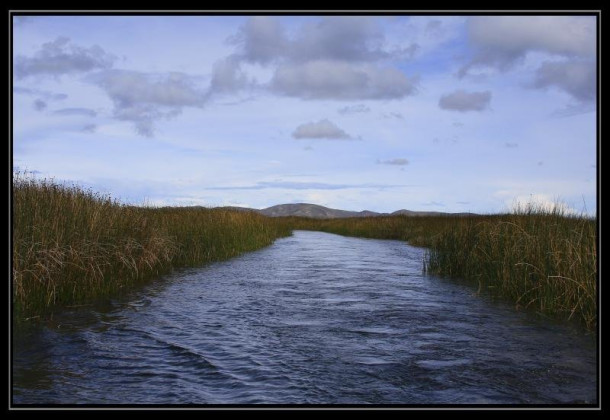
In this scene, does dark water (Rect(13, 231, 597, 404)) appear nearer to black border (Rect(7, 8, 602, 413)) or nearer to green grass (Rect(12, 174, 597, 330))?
black border (Rect(7, 8, 602, 413))

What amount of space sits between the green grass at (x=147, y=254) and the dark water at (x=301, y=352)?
615mm

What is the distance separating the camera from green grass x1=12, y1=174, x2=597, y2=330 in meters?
8.51

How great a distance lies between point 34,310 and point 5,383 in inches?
130

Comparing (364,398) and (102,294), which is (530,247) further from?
(102,294)

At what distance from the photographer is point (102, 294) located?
1014cm

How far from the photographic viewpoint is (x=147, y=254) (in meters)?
12.9

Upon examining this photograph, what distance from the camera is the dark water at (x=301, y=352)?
17.5 feet

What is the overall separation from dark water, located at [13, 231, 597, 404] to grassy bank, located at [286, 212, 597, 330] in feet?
1.97

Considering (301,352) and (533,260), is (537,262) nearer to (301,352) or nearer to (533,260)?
(533,260)

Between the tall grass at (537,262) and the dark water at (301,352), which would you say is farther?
the tall grass at (537,262)
